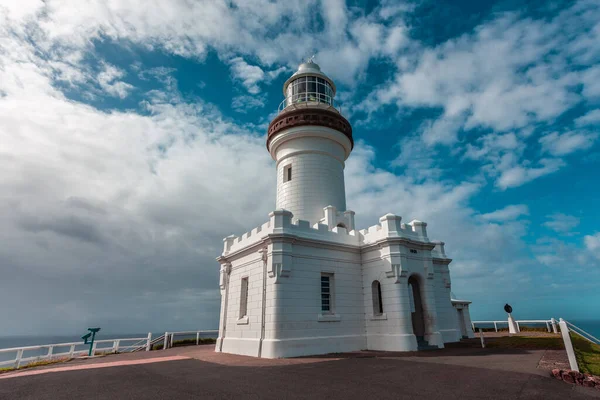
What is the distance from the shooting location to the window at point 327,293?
14781 millimetres

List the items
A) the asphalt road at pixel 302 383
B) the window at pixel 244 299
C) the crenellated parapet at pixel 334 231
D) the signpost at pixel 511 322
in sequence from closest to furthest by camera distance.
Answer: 1. the asphalt road at pixel 302 383
2. the crenellated parapet at pixel 334 231
3. the window at pixel 244 299
4. the signpost at pixel 511 322

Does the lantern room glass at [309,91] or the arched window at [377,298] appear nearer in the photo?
the arched window at [377,298]

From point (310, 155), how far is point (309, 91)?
484cm

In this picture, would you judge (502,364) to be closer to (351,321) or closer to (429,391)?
(429,391)

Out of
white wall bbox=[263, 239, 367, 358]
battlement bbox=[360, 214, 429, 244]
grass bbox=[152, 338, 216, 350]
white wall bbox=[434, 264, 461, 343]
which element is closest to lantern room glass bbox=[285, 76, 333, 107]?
battlement bbox=[360, 214, 429, 244]

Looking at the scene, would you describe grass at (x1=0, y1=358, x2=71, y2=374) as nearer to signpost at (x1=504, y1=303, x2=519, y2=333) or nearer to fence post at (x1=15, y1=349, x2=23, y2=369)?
fence post at (x1=15, y1=349, x2=23, y2=369)

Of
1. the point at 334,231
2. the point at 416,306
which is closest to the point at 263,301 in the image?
the point at 334,231

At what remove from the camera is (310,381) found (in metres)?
8.03

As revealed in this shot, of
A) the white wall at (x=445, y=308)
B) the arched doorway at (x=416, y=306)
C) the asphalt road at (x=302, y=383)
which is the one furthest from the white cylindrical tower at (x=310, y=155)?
the asphalt road at (x=302, y=383)

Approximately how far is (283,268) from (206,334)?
39.3ft

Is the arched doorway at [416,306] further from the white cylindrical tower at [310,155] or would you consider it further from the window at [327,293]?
the white cylindrical tower at [310,155]

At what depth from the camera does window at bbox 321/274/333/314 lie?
14.8m

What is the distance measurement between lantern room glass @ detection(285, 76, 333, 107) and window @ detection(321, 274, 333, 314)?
11.7m

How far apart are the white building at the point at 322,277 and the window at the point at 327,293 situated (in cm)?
5
